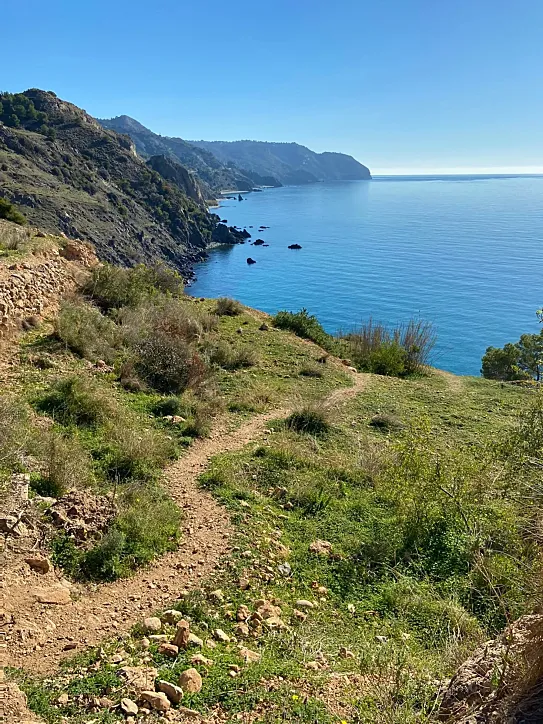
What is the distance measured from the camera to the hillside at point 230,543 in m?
3.83

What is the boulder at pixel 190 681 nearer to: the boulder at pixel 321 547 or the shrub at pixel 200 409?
the boulder at pixel 321 547

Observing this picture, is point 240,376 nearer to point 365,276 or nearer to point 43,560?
point 43,560

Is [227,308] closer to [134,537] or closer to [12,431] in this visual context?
[12,431]

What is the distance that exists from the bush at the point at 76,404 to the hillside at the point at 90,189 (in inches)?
1591

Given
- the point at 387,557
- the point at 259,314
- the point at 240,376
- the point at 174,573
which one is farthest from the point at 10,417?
the point at 259,314

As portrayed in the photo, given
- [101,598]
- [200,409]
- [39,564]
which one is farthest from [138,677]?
[200,409]

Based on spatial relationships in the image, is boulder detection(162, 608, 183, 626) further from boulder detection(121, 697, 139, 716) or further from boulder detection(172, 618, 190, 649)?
boulder detection(121, 697, 139, 716)

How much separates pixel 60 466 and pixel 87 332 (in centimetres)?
654

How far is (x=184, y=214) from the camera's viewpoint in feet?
279

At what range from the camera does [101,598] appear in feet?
16.6

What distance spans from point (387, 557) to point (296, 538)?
1325mm

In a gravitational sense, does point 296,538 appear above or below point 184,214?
below

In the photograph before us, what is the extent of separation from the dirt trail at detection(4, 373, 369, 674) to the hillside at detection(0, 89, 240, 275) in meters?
44.7

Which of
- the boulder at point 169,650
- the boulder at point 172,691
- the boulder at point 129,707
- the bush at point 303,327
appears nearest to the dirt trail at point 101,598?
the boulder at point 169,650
